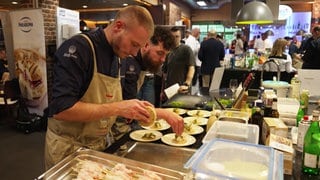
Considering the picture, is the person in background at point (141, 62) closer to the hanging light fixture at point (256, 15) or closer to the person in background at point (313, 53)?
the hanging light fixture at point (256, 15)

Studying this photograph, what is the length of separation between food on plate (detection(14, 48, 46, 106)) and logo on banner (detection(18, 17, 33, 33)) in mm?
351

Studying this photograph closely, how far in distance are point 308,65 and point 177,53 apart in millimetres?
2832

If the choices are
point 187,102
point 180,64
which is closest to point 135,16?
point 187,102

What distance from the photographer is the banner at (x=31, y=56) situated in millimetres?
4703

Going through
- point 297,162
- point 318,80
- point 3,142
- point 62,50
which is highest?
point 62,50

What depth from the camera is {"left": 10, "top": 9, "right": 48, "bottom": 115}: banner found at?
15.4 feet

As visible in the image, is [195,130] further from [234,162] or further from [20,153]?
[20,153]

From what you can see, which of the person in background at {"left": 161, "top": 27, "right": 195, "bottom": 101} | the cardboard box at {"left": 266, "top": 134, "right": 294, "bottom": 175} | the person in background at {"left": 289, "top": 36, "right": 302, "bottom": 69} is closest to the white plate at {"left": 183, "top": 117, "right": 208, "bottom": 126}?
the cardboard box at {"left": 266, "top": 134, "right": 294, "bottom": 175}

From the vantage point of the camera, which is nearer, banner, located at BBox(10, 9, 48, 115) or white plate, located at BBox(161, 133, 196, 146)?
white plate, located at BBox(161, 133, 196, 146)

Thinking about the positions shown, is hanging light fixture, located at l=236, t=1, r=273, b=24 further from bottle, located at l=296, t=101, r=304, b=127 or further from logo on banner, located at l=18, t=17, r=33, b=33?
logo on banner, located at l=18, t=17, r=33, b=33

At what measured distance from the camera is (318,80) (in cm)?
249

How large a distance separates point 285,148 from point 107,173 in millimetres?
773

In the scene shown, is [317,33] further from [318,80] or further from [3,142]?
[3,142]

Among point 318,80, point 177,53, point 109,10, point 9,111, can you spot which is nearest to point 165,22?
point 109,10
